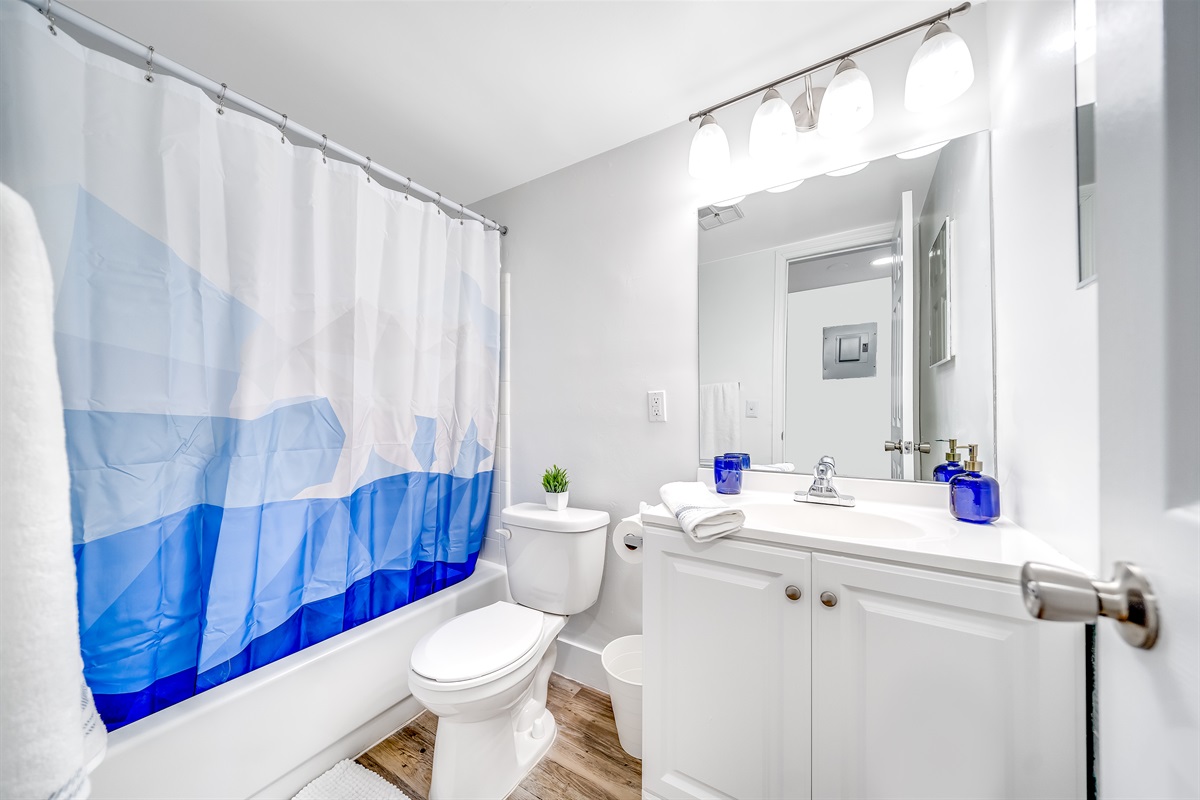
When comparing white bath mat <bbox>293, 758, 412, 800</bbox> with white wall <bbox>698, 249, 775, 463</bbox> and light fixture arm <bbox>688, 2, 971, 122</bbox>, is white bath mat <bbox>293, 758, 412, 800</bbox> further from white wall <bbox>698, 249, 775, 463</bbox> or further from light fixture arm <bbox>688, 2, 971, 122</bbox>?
light fixture arm <bbox>688, 2, 971, 122</bbox>

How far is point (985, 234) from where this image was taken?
113 cm

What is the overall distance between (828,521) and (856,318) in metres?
0.61

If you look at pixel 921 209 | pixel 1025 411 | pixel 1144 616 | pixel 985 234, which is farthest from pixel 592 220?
pixel 1144 616

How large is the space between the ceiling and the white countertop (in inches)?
50.5

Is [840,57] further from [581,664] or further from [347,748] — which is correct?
[347,748]

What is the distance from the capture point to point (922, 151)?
1230 millimetres

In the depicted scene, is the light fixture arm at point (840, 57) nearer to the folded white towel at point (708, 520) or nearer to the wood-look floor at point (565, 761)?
the folded white towel at point (708, 520)

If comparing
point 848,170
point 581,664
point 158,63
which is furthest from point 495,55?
point 581,664

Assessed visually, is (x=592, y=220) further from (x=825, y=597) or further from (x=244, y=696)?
(x=244, y=696)

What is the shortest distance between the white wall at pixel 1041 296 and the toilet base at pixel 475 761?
4.60 ft

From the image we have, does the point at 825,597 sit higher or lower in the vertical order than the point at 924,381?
lower

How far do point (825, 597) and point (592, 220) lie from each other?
5.01ft

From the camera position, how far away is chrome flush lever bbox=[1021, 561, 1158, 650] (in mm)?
295

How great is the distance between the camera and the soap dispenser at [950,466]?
1.14 meters
